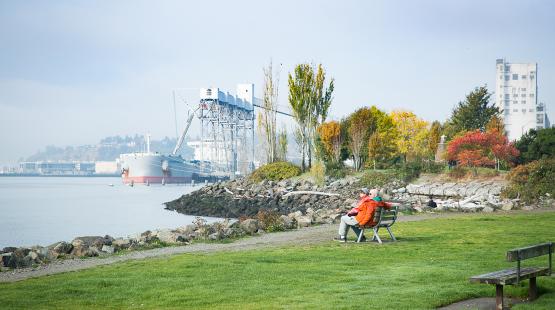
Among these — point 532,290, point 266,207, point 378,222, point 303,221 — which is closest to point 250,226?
point 303,221

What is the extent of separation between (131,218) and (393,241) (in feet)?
101

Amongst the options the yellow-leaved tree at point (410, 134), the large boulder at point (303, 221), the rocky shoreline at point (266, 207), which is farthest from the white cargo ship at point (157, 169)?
the large boulder at point (303, 221)

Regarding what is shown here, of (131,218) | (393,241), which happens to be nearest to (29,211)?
(131,218)

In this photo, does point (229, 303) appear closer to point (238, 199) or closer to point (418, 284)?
point (418, 284)

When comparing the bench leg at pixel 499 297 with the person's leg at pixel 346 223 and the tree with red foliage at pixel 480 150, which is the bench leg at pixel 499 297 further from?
the tree with red foliage at pixel 480 150

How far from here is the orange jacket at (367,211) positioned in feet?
52.8

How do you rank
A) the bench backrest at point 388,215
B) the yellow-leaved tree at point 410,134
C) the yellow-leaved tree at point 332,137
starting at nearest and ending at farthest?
the bench backrest at point 388,215, the yellow-leaved tree at point 332,137, the yellow-leaved tree at point 410,134

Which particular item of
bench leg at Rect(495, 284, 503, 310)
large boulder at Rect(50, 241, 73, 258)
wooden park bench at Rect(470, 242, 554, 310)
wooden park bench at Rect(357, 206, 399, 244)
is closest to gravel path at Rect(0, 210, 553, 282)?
wooden park bench at Rect(357, 206, 399, 244)

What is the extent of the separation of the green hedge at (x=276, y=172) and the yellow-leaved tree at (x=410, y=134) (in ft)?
36.3

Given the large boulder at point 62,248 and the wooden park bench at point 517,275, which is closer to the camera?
the wooden park bench at point 517,275

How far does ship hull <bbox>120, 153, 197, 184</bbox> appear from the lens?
129438 millimetres

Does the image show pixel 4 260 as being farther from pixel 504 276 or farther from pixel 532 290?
pixel 532 290

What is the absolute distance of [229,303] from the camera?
948 centimetres

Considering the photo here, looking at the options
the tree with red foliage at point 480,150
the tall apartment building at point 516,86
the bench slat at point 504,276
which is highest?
the tall apartment building at point 516,86
